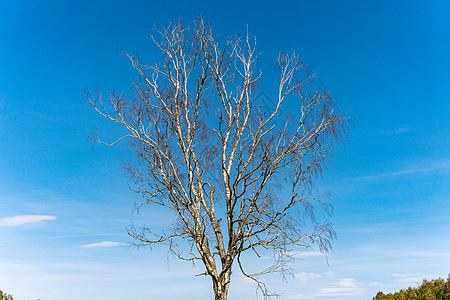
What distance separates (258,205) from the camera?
35.4ft

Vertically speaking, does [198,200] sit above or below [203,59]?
below

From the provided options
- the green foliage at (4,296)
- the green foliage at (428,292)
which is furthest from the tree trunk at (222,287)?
the green foliage at (4,296)

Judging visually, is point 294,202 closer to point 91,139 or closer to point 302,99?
point 302,99

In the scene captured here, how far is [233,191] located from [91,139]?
448 centimetres

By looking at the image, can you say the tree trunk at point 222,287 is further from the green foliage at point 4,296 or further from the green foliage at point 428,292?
the green foliage at point 4,296

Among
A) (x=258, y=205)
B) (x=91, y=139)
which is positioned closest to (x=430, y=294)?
(x=258, y=205)

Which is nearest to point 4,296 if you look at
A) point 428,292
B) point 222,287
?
point 222,287

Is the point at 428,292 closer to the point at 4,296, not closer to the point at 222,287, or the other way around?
the point at 222,287

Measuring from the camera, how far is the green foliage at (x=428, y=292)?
10.1 meters

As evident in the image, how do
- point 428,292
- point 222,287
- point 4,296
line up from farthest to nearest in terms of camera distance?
1. point 4,296
2. point 428,292
3. point 222,287

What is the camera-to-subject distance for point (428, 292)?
10.5m

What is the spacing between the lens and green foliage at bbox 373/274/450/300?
33.3 feet

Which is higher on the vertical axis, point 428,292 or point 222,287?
point 222,287

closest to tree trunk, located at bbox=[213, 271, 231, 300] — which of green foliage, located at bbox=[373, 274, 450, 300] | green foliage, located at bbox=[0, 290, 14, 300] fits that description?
green foliage, located at bbox=[373, 274, 450, 300]
